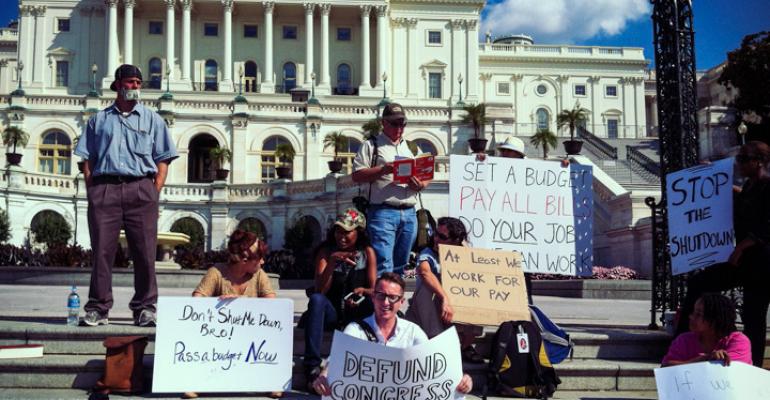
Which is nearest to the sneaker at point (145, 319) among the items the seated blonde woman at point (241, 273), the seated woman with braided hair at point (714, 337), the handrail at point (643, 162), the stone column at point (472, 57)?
the seated blonde woman at point (241, 273)

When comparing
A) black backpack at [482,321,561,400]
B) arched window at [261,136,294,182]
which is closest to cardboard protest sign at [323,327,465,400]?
black backpack at [482,321,561,400]

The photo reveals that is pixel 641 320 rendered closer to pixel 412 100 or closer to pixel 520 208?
pixel 520 208

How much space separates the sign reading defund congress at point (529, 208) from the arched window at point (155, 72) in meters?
61.2

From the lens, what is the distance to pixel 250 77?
68812 mm

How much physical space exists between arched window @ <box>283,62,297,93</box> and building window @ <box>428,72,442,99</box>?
12.0 m

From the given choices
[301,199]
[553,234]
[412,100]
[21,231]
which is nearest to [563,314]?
[553,234]

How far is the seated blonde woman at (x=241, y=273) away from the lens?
7.05 m

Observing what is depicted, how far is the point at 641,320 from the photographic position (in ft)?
39.4

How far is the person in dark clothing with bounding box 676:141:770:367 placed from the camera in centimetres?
702

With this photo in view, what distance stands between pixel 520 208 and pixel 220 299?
362cm

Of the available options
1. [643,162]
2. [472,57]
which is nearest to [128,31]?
[472,57]

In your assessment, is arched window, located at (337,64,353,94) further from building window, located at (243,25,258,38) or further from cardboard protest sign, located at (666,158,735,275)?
cardboard protest sign, located at (666,158,735,275)

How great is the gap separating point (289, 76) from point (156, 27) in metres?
12.0

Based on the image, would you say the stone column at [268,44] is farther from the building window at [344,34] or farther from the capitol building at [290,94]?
the building window at [344,34]
